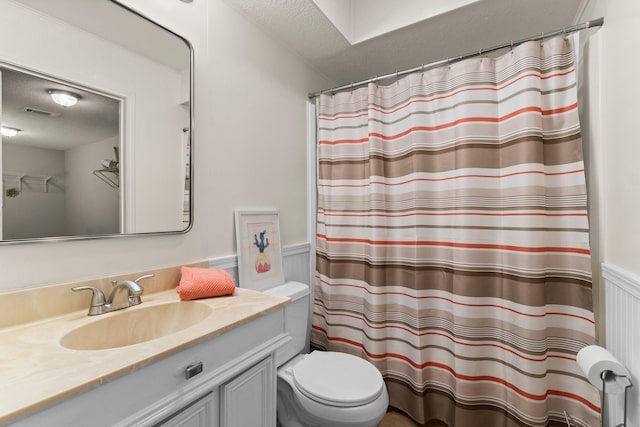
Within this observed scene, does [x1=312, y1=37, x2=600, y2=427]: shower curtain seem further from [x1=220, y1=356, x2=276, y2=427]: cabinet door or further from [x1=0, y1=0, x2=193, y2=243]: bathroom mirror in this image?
[x1=0, y1=0, x2=193, y2=243]: bathroom mirror

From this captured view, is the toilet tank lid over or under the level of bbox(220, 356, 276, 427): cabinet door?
over

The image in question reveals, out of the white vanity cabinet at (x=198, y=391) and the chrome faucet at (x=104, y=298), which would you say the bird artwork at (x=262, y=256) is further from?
the chrome faucet at (x=104, y=298)

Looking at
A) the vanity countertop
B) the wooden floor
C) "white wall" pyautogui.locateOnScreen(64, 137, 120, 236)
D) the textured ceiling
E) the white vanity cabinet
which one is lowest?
the wooden floor

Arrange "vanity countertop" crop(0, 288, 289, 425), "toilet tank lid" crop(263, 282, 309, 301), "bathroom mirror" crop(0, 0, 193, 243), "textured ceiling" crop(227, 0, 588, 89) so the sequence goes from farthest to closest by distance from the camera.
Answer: "toilet tank lid" crop(263, 282, 309, 301)
"textured ceiling" crop(227, 0, 588, 89)
"bathroom mirror" crop(0, 0, 193, 243)
"vanity countertop" crop(0, 288, 289, 425)

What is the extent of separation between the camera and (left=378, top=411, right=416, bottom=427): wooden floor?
1631mm

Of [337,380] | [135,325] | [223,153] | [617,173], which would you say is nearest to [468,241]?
[617,173]

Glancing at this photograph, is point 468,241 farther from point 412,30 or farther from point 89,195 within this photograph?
point 89,195

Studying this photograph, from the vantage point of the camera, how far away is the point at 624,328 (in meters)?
1.08

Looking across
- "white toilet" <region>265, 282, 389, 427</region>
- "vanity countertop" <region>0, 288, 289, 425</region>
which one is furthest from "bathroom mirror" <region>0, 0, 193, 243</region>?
"white toilet" <region>265, 282, 389, 427</region>

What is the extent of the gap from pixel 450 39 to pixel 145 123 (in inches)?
71.3

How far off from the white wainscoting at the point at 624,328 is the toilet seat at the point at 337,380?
0.89 metres

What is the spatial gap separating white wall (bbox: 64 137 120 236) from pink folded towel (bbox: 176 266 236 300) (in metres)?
0.32

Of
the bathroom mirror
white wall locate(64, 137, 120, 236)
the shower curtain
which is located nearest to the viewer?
the bathroom mirror

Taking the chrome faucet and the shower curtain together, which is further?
the shower curtain
